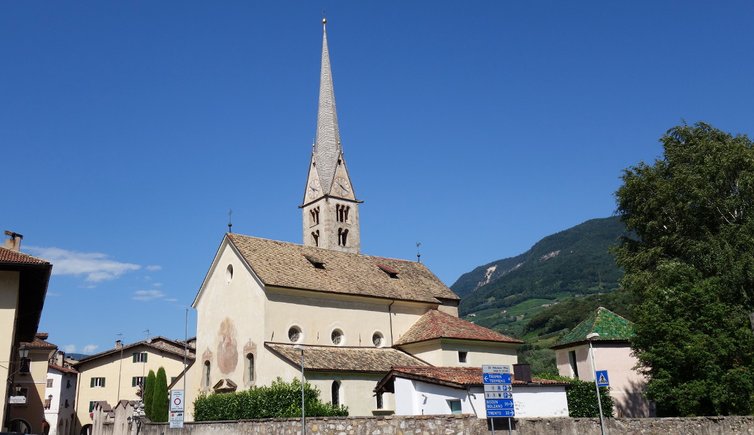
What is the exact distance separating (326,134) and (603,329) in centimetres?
4591

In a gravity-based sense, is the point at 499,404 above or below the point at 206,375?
below

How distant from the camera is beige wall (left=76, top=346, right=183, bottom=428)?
65.8 metres

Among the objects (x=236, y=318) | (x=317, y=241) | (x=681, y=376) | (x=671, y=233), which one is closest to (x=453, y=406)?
(x=681, y=376)

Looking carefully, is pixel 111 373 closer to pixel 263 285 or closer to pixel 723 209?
pixel 263 285

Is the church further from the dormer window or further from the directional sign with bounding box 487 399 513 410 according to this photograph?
the directional sign with bounding box 487 399 513 410

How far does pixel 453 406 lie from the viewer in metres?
27.4

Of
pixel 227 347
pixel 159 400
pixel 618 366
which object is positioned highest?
pixel 227 347

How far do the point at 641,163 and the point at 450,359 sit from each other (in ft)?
61.9

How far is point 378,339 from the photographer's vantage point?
42.5 meters

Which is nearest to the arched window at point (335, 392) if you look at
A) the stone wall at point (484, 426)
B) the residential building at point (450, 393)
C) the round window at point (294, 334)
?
the round window at point (294, 334)

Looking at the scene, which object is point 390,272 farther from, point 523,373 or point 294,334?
point 523,373

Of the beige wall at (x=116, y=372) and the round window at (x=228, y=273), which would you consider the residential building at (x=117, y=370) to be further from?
the round window at (x=228, y=273)

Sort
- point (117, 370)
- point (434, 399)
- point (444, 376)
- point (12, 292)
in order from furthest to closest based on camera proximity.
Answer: point (117, 370), point (12, 292), point (444, 376), point (434, 399)

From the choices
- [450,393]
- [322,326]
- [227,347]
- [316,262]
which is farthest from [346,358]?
[450,393]
